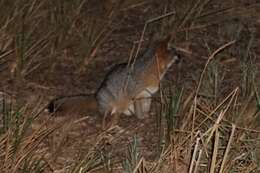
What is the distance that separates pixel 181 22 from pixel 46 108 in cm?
167

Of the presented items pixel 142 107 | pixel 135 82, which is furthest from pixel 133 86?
pixel 142 107

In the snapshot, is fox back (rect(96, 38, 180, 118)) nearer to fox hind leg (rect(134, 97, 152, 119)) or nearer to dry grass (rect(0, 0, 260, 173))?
fox hind leg (rect(134, 97, 152, 119))

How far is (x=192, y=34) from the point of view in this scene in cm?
689

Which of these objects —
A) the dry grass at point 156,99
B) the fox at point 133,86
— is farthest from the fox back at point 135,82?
the dry grass at point 156,99

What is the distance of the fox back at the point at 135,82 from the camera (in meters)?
5.54

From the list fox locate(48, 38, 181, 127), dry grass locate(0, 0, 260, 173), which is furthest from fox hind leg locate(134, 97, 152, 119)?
dry grass locate(0, 0, 260, 173)

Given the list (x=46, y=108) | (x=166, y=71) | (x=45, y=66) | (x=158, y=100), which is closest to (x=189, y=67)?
(x=166, y=71)

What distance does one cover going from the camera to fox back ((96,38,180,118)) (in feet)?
18.2

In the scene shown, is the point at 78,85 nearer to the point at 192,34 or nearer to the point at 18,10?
the point at 18,10

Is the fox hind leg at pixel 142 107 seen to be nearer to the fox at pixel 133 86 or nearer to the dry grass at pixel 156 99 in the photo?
the fox at pixel 133 86

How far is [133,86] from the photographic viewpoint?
5.67m

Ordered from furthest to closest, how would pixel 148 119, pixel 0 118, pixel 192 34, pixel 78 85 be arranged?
pixel 192 34, pixel 78 85, pixel 148 119, pixel 0 118

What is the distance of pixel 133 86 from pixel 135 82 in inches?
2.0

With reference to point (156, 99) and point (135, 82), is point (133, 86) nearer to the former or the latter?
point (135, 82)
